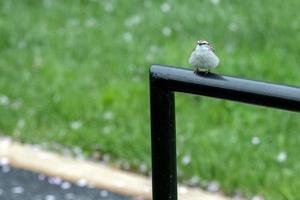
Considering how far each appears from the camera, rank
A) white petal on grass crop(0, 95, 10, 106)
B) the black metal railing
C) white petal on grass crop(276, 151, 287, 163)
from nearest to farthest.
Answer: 1. the black metal railing
2. white petal on grass crop(276, 151, 287, 163)
3. white petal on grass crop(0, 95, 10, 106)

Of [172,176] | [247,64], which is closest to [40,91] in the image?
[247,64]

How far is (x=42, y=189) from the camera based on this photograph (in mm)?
4254

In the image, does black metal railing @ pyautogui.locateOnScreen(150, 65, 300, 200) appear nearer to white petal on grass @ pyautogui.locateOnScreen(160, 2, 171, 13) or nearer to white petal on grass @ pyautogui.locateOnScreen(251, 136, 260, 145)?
white petal on grass @ pyautogui.locateOnScreen(251, 136, 260, 145)

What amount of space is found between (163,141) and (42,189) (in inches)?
96.1

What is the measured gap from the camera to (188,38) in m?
5.59

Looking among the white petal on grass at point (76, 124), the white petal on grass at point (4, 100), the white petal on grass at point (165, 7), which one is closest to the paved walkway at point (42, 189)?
the white petal on grass at point (76, 124)

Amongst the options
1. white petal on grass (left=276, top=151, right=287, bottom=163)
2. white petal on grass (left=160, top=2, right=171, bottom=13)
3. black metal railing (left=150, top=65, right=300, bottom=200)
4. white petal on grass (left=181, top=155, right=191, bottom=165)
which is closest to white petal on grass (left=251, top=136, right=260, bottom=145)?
white petal on grass (left=276, top=151, right=287, bottom=163)

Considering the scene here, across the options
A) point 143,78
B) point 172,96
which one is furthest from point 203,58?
point 143,78

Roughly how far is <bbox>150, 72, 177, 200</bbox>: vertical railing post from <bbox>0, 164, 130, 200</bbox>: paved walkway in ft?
7.21

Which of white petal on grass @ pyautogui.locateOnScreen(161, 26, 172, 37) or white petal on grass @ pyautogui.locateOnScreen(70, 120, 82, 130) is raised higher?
white petal on grass @ pyautogui.locateOnScreen(161, 26, 172, 37)

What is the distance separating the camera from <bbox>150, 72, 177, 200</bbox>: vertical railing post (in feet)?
6.16

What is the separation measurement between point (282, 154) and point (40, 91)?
165 cm

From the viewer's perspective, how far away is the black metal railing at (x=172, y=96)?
167 centimetres

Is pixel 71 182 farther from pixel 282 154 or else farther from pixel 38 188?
pixel 282 154
